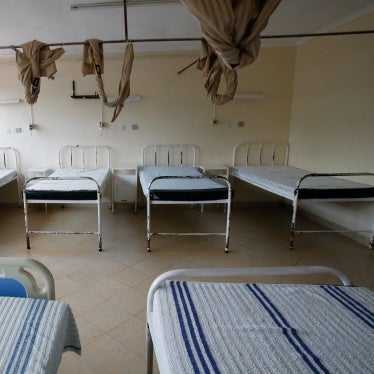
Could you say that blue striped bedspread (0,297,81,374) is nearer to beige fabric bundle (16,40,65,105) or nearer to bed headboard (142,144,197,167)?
beige fabric bundle (16,40,65,105)

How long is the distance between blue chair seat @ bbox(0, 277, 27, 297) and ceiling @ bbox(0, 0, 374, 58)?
2816 mm

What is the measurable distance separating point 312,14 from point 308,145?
5.88 feet

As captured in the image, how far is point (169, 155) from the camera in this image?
4.87 meters

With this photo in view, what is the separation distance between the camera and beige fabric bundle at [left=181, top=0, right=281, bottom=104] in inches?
51.6

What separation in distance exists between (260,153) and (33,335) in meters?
4.53

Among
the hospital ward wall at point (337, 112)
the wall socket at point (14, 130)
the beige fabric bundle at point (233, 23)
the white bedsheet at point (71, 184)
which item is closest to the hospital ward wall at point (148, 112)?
the wall socket at point (14, 130)

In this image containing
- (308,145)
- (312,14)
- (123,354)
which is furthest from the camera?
(308,145)

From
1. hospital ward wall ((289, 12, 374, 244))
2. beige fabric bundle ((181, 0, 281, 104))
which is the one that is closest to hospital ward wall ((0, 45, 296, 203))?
hospital ward wall ((289, 12, 374, 244))

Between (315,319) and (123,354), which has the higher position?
(315,319)

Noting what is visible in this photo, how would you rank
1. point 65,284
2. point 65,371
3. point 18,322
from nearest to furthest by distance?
point 18,322 → point 65,371 → point 65,284

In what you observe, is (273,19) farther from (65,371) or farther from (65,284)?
(65,371)

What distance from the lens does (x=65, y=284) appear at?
2477mm

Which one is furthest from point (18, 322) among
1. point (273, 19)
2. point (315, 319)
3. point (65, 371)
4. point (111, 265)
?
point (273, 19)

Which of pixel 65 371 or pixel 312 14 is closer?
pixel 65 371
